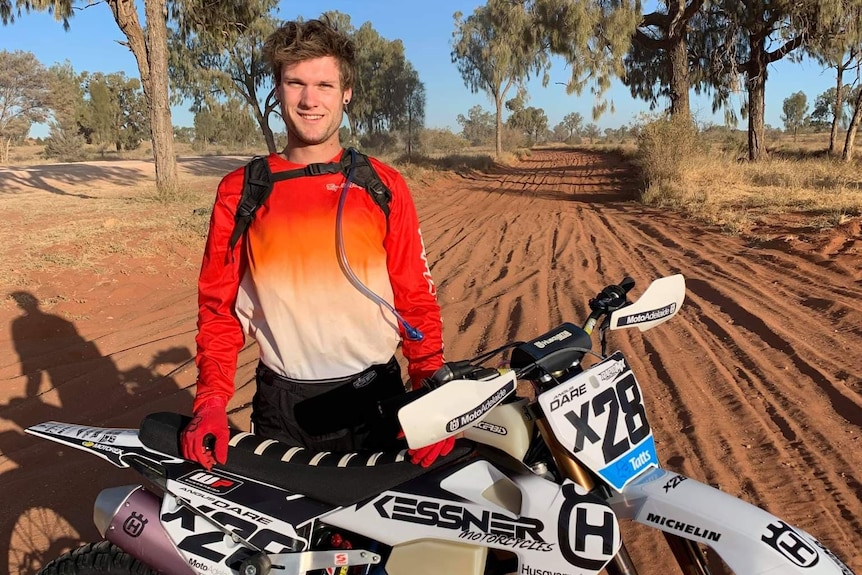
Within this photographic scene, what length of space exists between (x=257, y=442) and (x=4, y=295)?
20.6ft

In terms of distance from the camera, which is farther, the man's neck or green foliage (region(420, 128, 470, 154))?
green foliage (region(420, 128, 470, 154))

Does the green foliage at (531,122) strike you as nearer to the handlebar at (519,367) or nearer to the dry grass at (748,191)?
the dry grass at (748,191)

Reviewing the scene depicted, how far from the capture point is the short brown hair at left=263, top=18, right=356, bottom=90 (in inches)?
75.2

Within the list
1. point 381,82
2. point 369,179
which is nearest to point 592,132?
point 381,82

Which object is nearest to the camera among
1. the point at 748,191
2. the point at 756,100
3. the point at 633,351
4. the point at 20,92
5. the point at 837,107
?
the point at 633,351

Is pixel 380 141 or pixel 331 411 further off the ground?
pixel 380 141

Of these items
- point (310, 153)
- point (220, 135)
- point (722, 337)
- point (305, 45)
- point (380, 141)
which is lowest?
point (722, 337)

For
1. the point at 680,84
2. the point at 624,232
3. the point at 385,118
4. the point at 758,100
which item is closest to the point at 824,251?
the point at 624,232

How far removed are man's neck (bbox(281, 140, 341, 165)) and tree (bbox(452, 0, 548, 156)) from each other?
835 inches

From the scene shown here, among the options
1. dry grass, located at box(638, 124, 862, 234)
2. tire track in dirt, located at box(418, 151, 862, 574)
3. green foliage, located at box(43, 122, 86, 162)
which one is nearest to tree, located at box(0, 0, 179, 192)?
tire track in dirt, located at box(418, 151, 862, 574)

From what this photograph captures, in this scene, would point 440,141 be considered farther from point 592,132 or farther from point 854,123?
point 854,123

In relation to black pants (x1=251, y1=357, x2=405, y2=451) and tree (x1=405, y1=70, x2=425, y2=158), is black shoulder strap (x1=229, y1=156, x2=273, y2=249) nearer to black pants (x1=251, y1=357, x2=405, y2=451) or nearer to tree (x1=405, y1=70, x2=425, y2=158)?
black pants (x1=251, y1=357, x2=405, y2=451)

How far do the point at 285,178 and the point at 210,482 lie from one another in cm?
100

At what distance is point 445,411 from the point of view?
1286 millimetres
